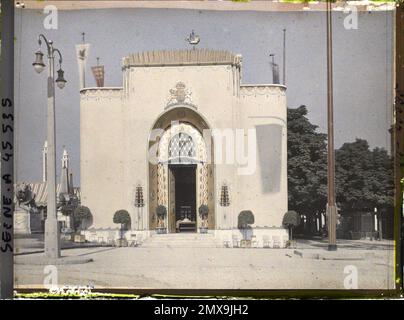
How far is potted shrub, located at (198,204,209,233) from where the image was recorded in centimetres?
693

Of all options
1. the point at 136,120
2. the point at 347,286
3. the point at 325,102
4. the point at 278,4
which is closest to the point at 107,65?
the point at 136,120

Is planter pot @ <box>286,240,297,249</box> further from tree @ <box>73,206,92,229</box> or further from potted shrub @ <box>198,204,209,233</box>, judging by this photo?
tree @ <box>73,206,92,229</box>

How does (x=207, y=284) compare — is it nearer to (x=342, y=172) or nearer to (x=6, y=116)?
(x=342, y=172)

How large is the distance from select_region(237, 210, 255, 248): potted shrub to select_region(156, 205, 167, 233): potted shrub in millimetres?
816

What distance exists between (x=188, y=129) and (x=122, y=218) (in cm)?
116

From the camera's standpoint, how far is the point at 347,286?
21.4 feet

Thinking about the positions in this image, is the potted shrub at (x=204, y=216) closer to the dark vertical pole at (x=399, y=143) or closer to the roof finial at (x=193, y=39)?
the roof finial at (x=193, y=39)

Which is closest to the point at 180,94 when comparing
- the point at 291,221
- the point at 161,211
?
the point at 161,211

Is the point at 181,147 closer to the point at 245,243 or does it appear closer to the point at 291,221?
the point at 245,243

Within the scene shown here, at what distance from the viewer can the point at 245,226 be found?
6.89 meters

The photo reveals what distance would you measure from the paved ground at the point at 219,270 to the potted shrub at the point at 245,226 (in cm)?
21

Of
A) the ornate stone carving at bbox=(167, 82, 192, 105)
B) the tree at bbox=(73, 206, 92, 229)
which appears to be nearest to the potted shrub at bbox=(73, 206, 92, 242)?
the tree at bbox=(73, 206, 92, 229)

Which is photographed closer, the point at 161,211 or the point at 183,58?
the point at 183,58

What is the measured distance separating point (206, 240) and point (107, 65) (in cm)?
208
